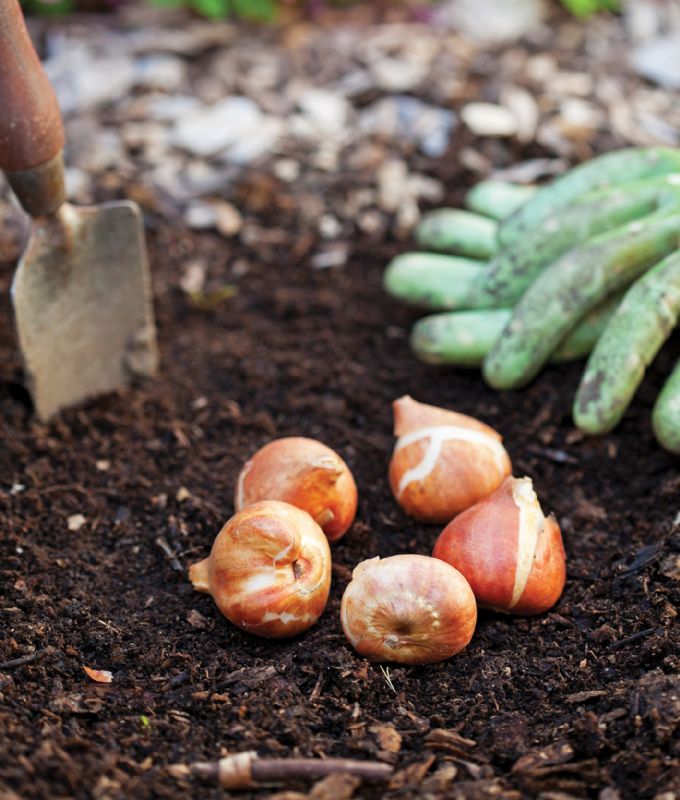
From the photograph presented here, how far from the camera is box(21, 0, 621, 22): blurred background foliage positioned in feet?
10.9

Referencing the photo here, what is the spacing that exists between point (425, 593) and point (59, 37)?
102 inches

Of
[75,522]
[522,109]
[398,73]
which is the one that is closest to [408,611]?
[75,522]

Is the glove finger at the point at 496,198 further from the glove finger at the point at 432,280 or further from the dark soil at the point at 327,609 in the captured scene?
the dark soil at the point at 327,609

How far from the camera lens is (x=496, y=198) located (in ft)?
9.19

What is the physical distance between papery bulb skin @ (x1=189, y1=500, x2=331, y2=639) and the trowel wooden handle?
35.1 inches

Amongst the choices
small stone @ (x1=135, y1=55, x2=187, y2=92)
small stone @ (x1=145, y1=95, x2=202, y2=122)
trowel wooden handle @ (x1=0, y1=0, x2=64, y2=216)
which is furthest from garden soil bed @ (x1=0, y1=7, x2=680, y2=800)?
small stone @ (x1=135, y1=55, x2=187, y2=92)

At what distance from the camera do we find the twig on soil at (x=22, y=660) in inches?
64.1

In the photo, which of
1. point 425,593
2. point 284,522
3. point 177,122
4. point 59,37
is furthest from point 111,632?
point 59,37

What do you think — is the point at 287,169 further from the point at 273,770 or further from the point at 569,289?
the point at 273,770

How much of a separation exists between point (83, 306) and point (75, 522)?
580mm

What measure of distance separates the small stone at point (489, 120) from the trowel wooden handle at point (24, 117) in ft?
5.20

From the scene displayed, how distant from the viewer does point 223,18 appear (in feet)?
11.3

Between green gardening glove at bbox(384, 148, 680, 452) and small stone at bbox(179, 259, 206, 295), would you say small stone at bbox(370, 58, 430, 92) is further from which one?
small stone at bbox(179, 259, 206, 295)

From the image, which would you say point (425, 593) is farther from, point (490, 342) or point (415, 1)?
point (415, 1)
